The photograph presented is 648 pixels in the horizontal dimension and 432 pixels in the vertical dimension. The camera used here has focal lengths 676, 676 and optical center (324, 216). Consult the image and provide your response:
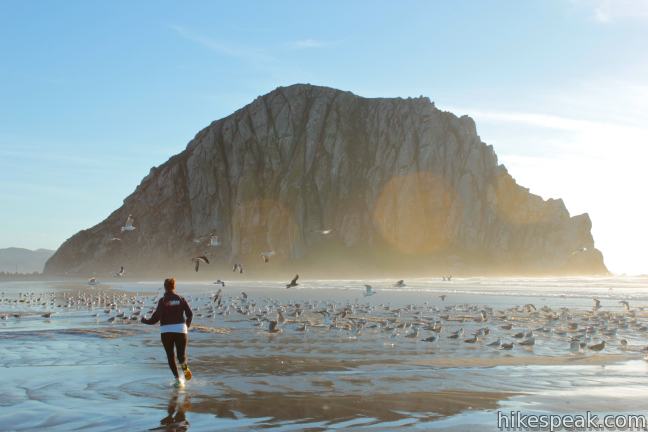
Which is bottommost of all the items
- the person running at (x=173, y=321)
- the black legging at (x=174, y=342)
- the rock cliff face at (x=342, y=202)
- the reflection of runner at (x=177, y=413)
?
the reflection of runner at (x=177, y=413)

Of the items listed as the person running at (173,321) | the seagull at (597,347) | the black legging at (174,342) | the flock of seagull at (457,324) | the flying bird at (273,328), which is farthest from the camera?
the flying bird at (273,328)

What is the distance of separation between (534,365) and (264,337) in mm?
10535

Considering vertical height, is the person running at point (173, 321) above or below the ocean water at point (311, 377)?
above

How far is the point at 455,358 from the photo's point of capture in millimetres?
19859

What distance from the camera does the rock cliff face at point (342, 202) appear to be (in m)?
171

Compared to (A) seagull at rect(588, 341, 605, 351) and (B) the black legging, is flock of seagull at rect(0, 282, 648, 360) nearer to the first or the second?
(A) seagull at rect(588, 341, 605, 351)

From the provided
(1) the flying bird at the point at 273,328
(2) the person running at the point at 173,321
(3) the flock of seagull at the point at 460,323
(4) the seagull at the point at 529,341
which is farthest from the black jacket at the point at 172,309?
(4) the seagull at the point at 529,341

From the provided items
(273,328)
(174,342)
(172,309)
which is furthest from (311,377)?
(273,328)

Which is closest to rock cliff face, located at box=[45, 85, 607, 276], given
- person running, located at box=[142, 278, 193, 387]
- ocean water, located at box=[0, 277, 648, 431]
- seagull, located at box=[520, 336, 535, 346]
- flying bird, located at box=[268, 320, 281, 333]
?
flying bird, located at box=[268, 320, 281, 333]

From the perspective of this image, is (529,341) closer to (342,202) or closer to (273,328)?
(273,328)

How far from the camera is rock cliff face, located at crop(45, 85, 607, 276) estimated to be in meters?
171

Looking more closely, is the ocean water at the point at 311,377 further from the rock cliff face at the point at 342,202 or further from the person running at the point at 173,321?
the rock cliff face at the point at 342,202

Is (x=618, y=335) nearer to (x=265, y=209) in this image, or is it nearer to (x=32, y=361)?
(x=32, y=361)

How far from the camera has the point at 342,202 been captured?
586 feet
